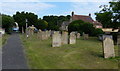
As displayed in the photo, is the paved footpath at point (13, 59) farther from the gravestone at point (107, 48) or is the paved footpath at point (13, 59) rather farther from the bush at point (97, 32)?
the bush at point (97, 32)

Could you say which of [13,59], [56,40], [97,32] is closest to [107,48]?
[13,59]

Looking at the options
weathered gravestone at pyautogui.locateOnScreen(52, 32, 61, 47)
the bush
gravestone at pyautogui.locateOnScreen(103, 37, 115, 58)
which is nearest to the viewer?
gravestone at pyautogui.locateOnScreen(103, 37, 115, 58)

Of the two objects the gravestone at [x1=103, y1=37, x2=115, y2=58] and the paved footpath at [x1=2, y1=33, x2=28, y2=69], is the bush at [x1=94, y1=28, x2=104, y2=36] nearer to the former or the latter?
the paved footpath at [x1=2, y1=33, x2=28, y2=69]

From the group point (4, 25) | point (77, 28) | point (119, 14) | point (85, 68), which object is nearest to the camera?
point (85, 68)

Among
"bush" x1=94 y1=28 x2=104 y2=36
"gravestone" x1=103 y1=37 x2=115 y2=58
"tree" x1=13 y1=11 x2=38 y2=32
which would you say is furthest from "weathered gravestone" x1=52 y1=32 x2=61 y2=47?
"tree" x1=13 y1=11 x2=38 y2=32

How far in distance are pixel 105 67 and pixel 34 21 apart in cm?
6468

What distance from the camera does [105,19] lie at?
30484 mm

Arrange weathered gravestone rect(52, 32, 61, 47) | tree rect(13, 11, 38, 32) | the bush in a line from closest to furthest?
weathered gravestone rect(52, 32, 61, 47) < the bush < tree rect(13, 11, 38, 32)

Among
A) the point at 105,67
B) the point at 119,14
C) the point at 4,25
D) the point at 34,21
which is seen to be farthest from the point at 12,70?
the point at 34,21

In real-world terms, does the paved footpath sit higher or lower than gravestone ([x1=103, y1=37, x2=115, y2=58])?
lower

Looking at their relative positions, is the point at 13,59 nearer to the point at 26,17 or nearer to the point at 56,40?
the point at 56,40

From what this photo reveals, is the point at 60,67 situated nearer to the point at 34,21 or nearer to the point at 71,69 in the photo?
the point at 71,69

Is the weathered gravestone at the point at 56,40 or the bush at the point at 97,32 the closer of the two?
the weathered gravestone at the point at 56,40

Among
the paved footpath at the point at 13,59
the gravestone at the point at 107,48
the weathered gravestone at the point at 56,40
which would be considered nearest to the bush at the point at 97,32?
the weathered gravestone at the point at 56,40
